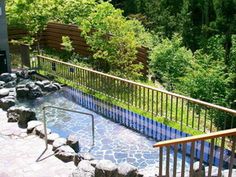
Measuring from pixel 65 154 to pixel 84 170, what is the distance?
0.93 meters

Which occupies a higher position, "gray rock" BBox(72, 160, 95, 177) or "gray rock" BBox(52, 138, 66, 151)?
"gray rock" BBox(72, 160, 95, 177)

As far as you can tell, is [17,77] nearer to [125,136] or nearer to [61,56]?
[61,56]

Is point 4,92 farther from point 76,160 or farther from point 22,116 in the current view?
point 76,160

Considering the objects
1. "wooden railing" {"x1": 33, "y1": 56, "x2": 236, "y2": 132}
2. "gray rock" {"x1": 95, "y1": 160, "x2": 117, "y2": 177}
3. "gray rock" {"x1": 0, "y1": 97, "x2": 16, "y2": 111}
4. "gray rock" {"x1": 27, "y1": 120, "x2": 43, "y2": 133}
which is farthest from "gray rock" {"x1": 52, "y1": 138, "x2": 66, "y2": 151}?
"gray rock" {"x1": 0, "y1": 97, "x2": 16, "y2": 111}

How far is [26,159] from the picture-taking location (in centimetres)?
644

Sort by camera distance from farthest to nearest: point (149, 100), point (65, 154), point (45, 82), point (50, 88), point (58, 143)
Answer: point (45, 82)
point (50, 88)
point (149, 100)
point (58, 143)
point (65, 154)

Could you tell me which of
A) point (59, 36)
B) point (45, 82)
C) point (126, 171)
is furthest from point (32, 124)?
point (59, 36)

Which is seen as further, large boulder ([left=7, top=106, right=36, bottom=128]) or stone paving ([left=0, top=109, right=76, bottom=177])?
large boulder ([left=7, top=106, right=36, bottom=128])

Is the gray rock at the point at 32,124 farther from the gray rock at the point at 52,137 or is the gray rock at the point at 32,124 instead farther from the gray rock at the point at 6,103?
the gray rock at the point at 6,103

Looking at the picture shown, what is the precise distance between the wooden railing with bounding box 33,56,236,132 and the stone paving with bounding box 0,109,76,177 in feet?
8.38

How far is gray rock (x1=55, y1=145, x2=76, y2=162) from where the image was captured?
6.39 m

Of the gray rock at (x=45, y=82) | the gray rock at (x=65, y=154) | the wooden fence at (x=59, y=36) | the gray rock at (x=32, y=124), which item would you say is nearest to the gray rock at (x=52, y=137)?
the gray rock at (x=65, y=154)

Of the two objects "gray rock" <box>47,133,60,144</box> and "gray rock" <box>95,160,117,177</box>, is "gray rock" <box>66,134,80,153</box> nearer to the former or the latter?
Answer: "gray rock" <box>47,133,60,144</box>

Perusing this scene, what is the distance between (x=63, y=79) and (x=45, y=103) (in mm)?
1800
